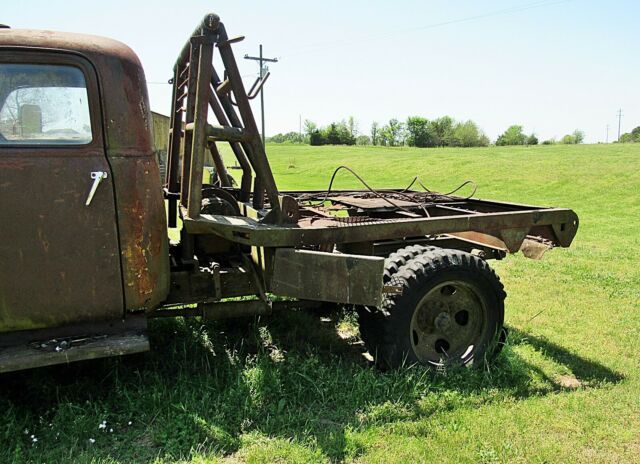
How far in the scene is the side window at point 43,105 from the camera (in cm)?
291

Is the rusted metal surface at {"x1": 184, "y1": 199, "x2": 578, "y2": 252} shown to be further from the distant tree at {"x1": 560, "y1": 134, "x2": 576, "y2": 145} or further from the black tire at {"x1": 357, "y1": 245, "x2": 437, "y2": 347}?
the distant tree at {"x1": 560, "y1": 134, "x2": 576, "y2": 145}

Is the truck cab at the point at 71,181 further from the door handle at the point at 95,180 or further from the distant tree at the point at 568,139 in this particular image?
the distant tree at the point at 568,139

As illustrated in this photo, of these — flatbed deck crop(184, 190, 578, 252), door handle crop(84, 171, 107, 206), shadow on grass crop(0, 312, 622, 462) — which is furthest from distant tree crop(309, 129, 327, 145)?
door handle crop(84, 171, 107, 206)

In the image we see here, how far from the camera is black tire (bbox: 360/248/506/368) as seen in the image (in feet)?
12.1

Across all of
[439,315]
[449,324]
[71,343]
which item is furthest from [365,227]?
[71,343]

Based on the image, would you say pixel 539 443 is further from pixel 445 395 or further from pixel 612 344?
pixel 612 344

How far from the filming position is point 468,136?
7850 centimetres

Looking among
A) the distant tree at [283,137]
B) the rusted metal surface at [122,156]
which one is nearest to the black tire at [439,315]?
the rusted metal surface at [122,156]

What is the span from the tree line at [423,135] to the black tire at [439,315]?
68.6m

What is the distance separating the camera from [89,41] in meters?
3.05

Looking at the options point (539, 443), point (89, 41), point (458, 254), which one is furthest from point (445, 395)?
point (89, 41)

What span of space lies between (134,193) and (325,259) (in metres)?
1.14

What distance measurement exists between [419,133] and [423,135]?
4055 mm

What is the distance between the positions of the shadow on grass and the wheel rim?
23 cm
